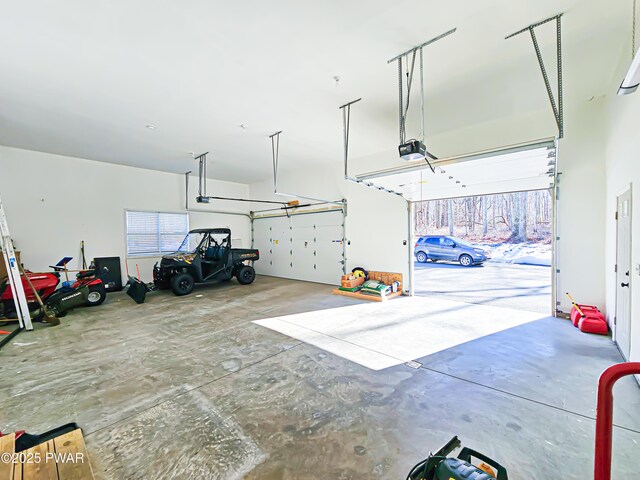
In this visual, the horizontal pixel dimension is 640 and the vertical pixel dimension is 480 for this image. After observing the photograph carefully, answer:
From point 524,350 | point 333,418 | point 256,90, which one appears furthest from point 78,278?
point 524,350

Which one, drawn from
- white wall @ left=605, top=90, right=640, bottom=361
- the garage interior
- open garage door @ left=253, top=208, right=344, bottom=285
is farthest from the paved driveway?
open garage door @ left=253, top=208, right=344, bottom=285

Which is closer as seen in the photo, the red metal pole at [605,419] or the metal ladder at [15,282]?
the red metal pole at [605,419]

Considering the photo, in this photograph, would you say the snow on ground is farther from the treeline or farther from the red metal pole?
the red metal pole

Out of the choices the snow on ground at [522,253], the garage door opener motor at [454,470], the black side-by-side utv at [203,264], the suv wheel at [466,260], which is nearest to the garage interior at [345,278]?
the garage door opener motor at [454,470]

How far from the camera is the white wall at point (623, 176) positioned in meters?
2.60

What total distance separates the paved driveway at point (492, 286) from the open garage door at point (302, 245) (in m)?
2.55

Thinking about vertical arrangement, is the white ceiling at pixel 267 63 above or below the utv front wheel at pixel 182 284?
above

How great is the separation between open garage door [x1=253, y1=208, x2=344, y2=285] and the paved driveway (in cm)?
255

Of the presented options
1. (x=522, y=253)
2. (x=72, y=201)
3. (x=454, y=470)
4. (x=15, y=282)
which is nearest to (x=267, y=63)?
(x=454, y=470)

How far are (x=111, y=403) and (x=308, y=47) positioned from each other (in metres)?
3.86

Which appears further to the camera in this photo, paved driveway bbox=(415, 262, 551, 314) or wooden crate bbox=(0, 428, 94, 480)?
paved driveway bbox=(415, 262, 551, 314)

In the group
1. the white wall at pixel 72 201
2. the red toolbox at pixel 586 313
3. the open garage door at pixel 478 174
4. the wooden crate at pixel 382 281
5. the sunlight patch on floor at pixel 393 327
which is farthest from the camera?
the wooden crate at pixel 382 281

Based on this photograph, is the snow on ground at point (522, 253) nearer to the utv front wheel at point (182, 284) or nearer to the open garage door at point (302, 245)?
the open garage door at point (302, 245)

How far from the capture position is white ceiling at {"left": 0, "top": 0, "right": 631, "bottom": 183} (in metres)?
2.39
